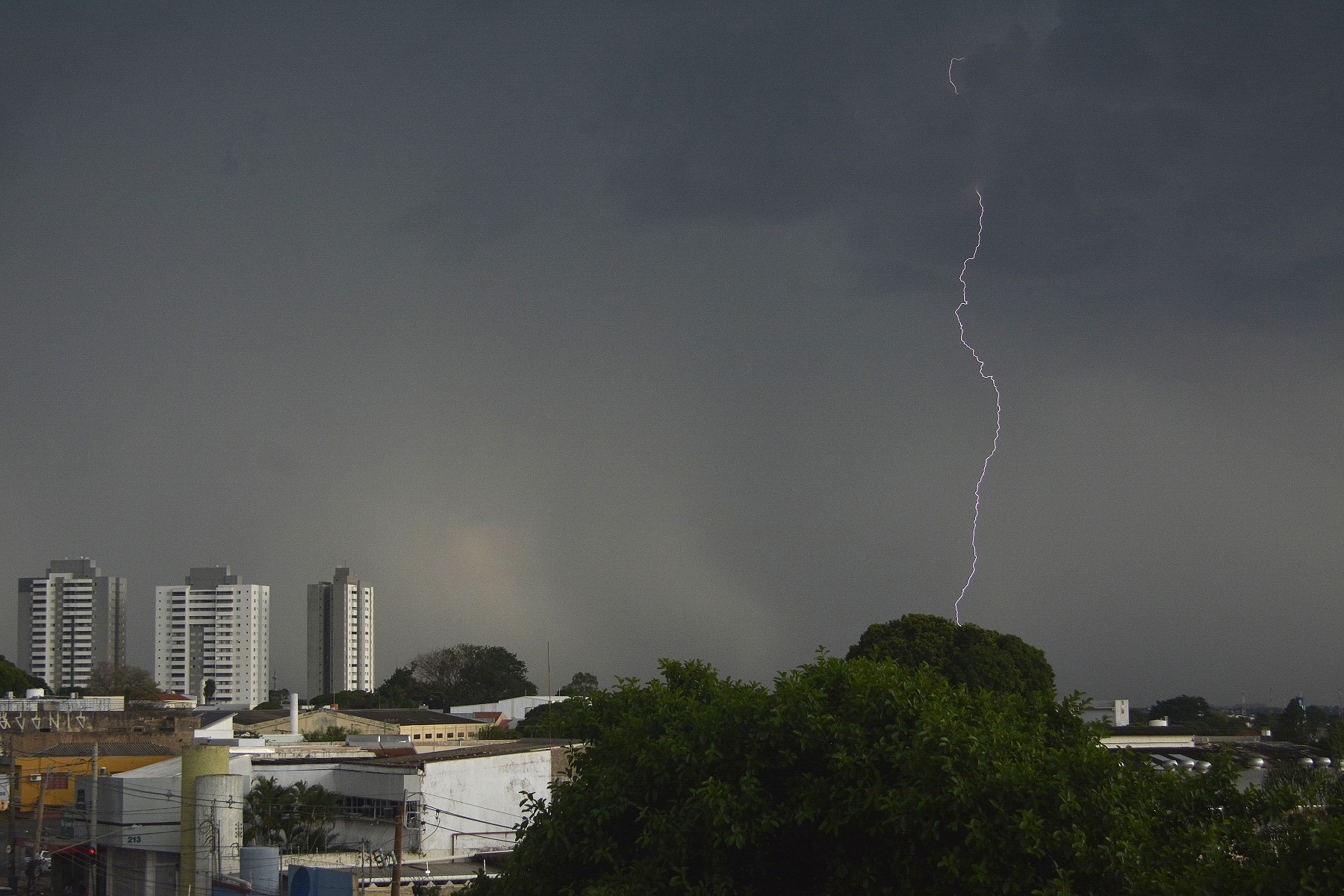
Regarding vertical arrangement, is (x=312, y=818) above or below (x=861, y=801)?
below

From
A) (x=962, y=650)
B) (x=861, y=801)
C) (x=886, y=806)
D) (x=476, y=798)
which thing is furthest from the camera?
(x=962, y=650)

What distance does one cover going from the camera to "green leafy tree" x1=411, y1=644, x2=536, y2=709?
10900cm

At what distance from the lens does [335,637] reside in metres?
159

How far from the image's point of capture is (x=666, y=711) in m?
11.2

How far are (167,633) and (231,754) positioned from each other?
14168 cm

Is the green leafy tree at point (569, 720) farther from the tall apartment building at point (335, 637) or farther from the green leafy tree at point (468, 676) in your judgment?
the tall apartment building at point (335, 637)

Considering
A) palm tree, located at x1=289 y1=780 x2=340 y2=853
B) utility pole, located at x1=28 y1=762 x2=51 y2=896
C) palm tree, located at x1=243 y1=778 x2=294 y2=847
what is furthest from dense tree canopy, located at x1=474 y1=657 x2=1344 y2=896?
utility pole, located at x1=28 y1=762 x2=51 y2=896

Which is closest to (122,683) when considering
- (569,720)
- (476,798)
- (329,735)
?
(329,735)

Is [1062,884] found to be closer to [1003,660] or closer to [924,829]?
[924,829]

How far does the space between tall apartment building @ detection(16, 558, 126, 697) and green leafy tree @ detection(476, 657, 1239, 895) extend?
169 metres

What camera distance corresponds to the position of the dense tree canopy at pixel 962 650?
164ft

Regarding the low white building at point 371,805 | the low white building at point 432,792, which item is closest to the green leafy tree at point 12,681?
the low white building at point 371,805

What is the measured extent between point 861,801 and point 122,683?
118 m

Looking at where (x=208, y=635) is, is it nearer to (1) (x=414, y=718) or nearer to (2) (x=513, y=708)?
(2) (x=513, y=708)
